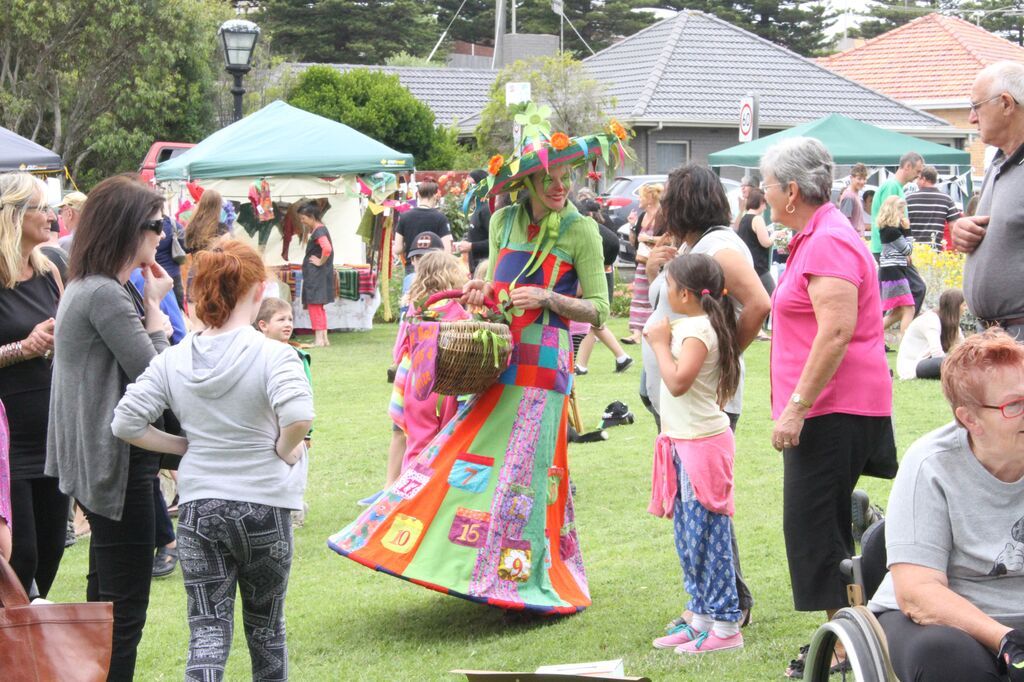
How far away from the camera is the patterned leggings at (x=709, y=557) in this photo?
5.06 m

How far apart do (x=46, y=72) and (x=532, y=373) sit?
28449 mm

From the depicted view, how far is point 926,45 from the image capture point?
37375 millimetres

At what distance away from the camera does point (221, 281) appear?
154 inches

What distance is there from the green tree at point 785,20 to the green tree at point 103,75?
2891 centimetres

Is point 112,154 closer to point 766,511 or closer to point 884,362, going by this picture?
point 766,511

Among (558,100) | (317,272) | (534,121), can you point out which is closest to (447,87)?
(558,100)

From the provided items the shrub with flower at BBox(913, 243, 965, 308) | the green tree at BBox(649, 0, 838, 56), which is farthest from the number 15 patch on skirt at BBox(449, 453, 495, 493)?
the green tree at BBox(649, 0, 838, 56)

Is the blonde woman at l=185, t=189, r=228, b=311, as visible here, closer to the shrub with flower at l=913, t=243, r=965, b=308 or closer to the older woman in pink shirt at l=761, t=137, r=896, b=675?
the older woman in pink shirt at l=761, t=137, r=896, b=675

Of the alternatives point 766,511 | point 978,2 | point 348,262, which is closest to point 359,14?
point 978,2

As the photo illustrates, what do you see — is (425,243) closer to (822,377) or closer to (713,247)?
(713,247)

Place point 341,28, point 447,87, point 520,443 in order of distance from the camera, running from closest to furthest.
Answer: point 520,443
point 447,87
point 341,28

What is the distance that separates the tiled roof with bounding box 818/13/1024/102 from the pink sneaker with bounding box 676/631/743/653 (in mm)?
31872

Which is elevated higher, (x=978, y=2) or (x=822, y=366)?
(x=978, y=2)

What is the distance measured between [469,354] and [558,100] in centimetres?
2204
